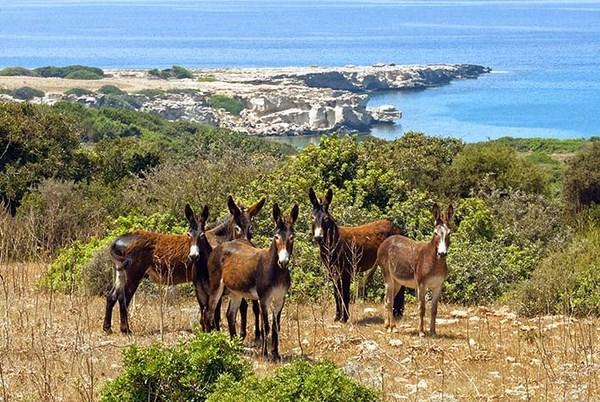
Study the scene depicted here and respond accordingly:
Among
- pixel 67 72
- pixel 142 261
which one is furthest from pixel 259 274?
pixel 67 72

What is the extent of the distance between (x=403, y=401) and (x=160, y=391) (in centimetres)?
245

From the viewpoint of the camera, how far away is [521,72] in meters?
161

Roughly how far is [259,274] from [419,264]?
2.76 meters

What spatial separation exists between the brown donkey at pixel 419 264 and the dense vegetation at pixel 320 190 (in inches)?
40.2

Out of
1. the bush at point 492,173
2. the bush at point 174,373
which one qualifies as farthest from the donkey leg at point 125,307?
the bush at point 492,173

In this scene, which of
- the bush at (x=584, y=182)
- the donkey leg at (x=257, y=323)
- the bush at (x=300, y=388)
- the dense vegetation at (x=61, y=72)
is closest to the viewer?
the bush at (x=300, y=388)

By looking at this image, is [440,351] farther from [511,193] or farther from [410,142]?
[410,142]

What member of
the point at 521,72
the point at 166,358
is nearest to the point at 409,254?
the point at 166,358

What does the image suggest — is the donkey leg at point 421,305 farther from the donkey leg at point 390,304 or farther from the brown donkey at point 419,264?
the donkey leg at point 390,304

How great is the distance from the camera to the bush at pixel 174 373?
26.1ft

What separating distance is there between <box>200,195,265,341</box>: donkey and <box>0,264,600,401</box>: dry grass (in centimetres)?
55

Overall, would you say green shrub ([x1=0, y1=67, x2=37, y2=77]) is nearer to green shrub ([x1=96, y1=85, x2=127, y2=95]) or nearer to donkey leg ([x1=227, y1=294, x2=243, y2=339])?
green shrub ([x1=96, y1=85, x2=127, y2=95])

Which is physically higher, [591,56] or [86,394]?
[591,56]

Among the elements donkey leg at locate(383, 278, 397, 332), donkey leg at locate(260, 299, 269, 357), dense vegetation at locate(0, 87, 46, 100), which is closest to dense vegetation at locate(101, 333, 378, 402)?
donkey leg at locate(260, 299, 269, 357)
